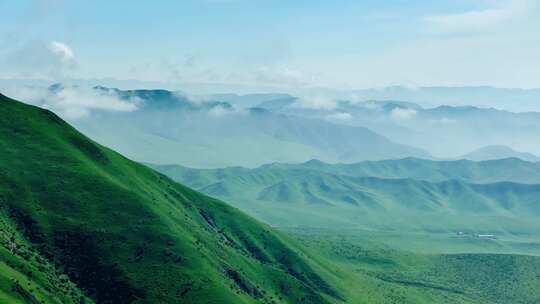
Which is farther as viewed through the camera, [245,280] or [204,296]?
[245,280]

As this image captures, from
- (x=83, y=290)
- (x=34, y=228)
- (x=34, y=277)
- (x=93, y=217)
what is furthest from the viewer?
(x=93, y=217)

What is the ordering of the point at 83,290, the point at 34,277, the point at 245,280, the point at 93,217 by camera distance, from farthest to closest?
the point at 245,280
the point at 93,217
the point at 83,290
the point at 34,277

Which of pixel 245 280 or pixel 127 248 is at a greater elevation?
pixel 127 248

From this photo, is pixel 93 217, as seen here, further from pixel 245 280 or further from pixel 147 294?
pixel 245 280

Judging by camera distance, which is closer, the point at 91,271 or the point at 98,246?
the point at 91,271

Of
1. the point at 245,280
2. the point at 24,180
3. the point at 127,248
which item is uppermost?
the point at 24,180

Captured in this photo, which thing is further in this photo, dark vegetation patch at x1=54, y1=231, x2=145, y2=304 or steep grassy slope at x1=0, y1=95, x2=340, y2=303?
dark vegetation patch at x1=54, y1=231, x2=145, y2=304

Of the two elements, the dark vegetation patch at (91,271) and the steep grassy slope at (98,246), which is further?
the dark vegetation patch at (91,271)

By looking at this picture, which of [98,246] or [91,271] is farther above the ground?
[98,246]

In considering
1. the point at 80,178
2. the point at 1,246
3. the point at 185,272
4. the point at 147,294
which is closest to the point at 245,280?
the point at 185,272

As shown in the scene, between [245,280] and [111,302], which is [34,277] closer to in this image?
[111,302]
